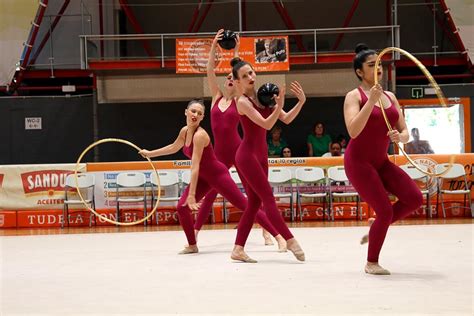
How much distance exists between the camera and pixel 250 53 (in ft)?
51.2

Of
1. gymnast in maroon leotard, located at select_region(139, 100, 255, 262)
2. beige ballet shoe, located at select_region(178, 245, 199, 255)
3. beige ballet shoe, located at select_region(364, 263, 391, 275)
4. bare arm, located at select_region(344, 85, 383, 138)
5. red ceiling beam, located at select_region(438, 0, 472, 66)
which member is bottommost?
beige ballet shoe, located at select_region(178, 245, 199, 255)

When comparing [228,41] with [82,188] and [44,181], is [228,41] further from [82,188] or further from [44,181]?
[44,181]

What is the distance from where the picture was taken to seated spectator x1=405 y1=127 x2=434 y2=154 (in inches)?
636

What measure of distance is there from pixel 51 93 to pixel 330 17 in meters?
8.05

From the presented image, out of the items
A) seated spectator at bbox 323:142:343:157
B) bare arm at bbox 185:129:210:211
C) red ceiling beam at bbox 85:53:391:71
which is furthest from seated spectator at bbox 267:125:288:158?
bare arm at bbox 185:129:210:211

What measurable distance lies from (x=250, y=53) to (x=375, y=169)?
10203 millimetres

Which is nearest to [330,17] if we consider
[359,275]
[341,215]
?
[341,215]

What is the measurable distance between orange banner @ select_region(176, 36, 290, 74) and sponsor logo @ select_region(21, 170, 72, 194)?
13.8ft

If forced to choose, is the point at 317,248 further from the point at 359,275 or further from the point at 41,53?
the point at 41,53

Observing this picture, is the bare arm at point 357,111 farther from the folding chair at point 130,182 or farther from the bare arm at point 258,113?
the folding chair at point 130,182

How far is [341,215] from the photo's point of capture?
1281 cm

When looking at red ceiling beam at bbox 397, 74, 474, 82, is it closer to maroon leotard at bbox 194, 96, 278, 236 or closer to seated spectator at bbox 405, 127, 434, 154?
seated spectator at bbox 405, 127, 434, 154

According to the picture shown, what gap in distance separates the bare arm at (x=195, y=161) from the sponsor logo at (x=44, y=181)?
19.2 feet

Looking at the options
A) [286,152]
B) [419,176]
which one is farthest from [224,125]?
[286,152]
